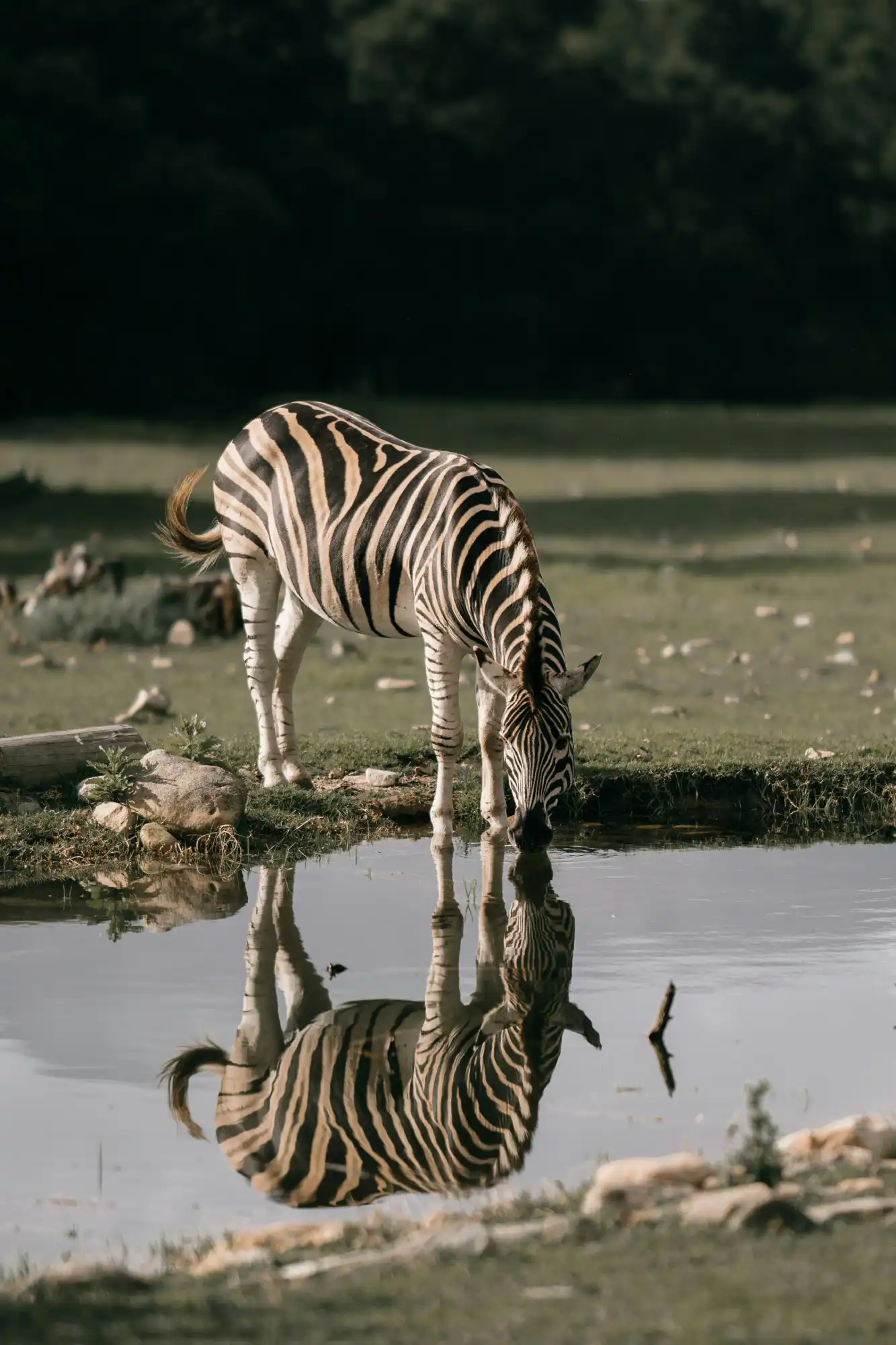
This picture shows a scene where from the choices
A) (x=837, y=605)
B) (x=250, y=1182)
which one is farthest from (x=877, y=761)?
(x=837, y=605)

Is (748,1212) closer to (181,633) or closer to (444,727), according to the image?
(444,727)

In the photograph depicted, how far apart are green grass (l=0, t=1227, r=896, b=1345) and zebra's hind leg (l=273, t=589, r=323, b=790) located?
241 inches

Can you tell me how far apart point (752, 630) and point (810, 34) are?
38816mm

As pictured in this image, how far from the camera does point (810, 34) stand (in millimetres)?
51219

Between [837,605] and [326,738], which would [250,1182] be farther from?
[837,605]

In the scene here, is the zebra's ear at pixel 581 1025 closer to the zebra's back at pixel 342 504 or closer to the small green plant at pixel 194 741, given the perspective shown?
the zebra's back at pixel 342 504

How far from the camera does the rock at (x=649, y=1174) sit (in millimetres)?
5129

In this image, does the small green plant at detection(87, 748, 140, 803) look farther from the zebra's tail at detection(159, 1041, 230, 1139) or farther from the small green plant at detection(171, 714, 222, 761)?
the zebra's tail at detection(159, 1041, 230, 1139)

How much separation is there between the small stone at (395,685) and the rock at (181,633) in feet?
7.75

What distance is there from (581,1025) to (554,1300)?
2805 millimetres

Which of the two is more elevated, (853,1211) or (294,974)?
(853,1211)

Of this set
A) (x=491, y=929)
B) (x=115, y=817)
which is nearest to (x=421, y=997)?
(x=491, y=929)

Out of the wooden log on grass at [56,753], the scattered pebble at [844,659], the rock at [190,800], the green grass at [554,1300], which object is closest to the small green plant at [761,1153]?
the green grass at [554,1300]

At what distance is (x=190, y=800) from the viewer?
376 inches
